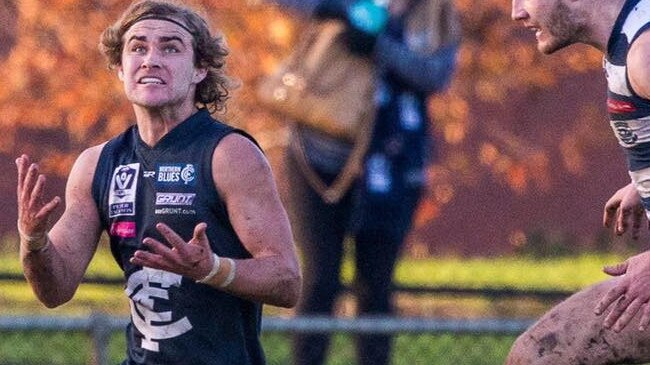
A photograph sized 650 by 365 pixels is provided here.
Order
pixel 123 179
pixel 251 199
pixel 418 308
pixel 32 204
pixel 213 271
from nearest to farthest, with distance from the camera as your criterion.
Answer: pixel 213 271
pixel 32 204
pixel 251 199
pixel 123 179
pixel 418 308

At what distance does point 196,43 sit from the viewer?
548 centimetres

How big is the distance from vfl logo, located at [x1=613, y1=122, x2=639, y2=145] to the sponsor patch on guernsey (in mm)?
1247

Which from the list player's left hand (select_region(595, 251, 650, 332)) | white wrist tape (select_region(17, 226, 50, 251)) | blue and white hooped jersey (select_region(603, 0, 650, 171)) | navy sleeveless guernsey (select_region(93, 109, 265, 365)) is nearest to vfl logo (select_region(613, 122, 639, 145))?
blue and white hooped jersey (select_region(603, 0, 650, 171))

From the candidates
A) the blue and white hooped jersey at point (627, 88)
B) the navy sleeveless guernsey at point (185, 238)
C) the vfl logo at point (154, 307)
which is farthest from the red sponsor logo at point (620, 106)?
the vfl logo at point (154, 307)

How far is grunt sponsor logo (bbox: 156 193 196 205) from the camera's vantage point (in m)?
5.25

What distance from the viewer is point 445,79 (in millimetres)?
7969

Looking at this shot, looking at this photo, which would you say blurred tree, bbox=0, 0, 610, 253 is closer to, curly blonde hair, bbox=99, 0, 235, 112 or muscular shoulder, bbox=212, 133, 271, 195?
curly blonde hair, bbox=99, 0, 235, 112

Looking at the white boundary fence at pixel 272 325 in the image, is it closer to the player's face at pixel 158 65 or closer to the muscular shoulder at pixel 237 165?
the player's face at pixel 158 65

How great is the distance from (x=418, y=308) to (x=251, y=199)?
284 inches

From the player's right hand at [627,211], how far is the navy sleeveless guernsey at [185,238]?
1.23 m

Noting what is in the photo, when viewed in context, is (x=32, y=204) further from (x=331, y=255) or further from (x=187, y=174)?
(x=331, y=255)

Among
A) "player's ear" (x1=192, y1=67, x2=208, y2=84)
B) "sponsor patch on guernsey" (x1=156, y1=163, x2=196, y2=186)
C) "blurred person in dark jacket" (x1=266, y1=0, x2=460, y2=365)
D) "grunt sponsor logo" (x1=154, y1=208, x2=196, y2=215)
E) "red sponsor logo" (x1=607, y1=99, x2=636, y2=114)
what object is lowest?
"blurred person in dark jacket" (x1=266, y1=0, x2=460, y2=365)

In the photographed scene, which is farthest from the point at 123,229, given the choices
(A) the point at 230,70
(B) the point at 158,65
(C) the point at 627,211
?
(A) the point at 230,70

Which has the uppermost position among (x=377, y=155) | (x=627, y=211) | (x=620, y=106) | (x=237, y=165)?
(x=237, y=165)
